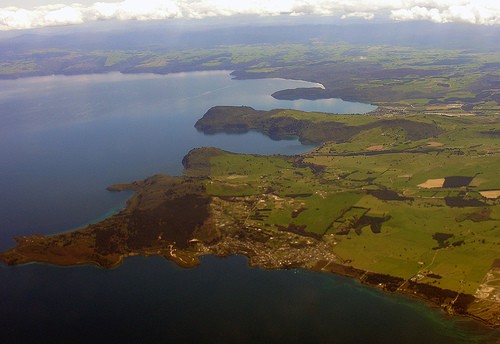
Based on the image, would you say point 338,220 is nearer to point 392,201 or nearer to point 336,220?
point 336,220

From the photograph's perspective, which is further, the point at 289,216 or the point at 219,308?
the point at 289,216

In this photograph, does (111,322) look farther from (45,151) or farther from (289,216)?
(45,151)

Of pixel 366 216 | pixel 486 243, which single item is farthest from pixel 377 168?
pixel 486 243

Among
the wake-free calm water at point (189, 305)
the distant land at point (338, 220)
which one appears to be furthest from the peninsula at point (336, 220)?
the wake-free calm water at point (189, 305)

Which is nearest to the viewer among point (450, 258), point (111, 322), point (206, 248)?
point (111, 322)

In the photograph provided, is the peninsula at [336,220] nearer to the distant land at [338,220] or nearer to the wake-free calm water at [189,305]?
the distant land at [338,220]

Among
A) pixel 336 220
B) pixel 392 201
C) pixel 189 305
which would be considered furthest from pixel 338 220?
pixel 189 305

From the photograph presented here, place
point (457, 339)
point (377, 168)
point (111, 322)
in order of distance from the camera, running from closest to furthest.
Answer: point (457, 339)
point (111, 322)
point (377, 168)
